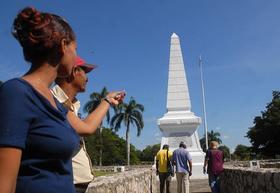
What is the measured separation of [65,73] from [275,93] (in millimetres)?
66939

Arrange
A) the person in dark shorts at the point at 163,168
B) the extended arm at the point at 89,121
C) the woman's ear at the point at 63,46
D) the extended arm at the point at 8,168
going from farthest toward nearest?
the person in dark shorts at the point at 163,168, the extended arm at the point at 89,121, the woman's ear at the point at 63,46, the extended arm at the point at 8,168

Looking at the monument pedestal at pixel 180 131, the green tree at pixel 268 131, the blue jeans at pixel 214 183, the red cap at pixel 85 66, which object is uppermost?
the green tree at pixel 268 131

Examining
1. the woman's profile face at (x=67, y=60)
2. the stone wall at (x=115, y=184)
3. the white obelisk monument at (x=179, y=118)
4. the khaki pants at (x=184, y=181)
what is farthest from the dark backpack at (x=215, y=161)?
the white obelisk monument at (x=179, y=118)

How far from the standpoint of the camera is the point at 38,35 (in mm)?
1692

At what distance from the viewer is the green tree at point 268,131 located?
6006 cm

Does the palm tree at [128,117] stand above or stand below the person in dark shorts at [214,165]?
above

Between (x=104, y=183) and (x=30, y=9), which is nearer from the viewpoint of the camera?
(x=30, y=9)

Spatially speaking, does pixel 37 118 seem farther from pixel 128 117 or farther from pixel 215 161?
pixel 128 117

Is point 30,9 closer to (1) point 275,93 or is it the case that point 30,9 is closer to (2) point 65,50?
(2) point 65,50

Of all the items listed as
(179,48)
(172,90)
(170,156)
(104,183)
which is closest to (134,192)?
(104,183)

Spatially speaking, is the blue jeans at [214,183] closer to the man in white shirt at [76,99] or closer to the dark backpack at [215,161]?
the dark backpack at [215,161]

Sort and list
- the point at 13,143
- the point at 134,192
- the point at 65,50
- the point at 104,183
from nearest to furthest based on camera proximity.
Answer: the point at 13,143, the point at 65,50, the point at 104,183, the point at 134,192

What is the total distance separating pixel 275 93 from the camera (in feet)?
214

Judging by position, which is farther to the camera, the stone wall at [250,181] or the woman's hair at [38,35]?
the stone wall at [250,181]
